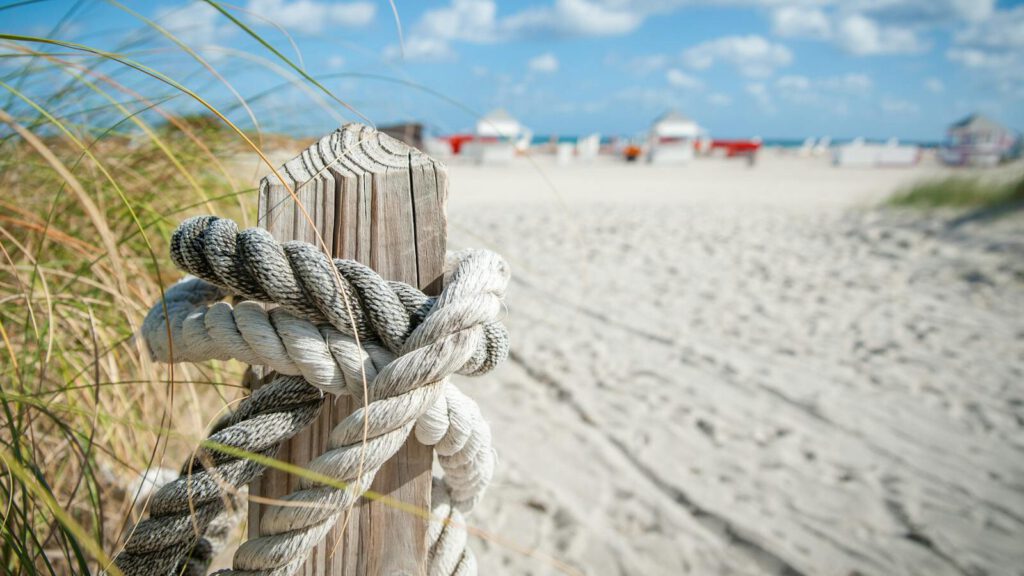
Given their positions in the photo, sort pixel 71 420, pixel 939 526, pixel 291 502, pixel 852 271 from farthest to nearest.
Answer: pixel 852 271 < pixel 939 526 < pixel 71 420 < pixel 291 502

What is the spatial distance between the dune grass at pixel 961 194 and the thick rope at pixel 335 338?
895 cm

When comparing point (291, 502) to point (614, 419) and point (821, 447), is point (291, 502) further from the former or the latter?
point (821, 447)

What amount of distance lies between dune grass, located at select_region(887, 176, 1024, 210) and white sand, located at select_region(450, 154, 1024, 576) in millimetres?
849

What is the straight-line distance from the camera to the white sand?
7.79 feet

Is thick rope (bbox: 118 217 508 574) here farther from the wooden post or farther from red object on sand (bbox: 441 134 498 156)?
red object on sand (bbox: 441 134 498 156)

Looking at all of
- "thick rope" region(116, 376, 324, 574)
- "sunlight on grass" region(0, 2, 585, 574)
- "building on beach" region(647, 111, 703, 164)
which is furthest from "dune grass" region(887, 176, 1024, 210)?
"building on beach" region(647, 111, 703, 164)

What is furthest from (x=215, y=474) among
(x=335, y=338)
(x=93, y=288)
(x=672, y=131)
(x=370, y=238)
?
(x=672, y=131)

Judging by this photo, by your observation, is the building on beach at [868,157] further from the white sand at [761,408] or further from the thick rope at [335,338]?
the thick rope at [335,338]

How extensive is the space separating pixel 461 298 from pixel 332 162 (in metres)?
0.29

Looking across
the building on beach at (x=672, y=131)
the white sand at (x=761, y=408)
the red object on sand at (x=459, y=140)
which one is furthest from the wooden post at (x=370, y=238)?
the building on beach at (x=672, y=131)

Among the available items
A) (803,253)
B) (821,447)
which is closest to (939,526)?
(821,447)

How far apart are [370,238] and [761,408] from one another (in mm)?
3009

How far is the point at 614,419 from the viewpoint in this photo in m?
3.25

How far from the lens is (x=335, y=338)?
Result: 2.92 feet
